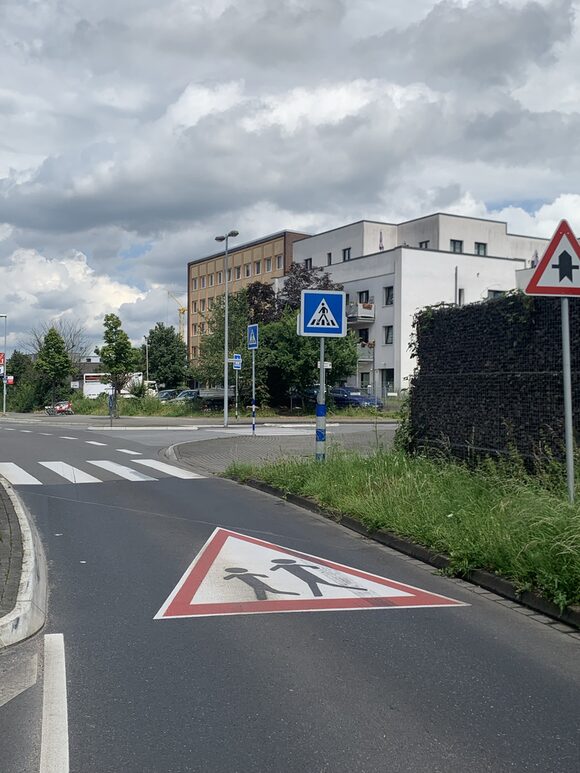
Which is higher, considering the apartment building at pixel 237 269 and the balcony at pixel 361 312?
the apartment building at pixel 237 269

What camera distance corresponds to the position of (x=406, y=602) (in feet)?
21.7

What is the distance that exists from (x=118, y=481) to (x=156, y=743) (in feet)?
37.9

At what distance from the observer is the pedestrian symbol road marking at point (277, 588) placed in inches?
255

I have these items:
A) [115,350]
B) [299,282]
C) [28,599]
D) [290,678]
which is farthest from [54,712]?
[299,282]

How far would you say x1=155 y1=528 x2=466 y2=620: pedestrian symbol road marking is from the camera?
6.48m

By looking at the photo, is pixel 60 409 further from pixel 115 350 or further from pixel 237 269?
pixel 237 269

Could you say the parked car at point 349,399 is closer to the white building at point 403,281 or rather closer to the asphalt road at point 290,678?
the white building at point 403,281

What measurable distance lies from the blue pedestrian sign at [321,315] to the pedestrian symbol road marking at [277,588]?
18.2ft

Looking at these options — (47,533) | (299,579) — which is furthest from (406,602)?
(47,533)

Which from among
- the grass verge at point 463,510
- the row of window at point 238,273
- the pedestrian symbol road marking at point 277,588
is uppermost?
the row of window at point 238,273

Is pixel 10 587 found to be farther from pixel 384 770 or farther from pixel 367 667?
pixel 384 770

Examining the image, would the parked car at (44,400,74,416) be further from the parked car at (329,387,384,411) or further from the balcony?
the balcony

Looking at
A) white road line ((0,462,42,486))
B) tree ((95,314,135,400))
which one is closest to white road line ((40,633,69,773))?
white road line ((0,462,42,486))

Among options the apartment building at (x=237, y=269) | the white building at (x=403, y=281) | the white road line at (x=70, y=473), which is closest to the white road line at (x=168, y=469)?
the white road line at (x=70, y=473)
